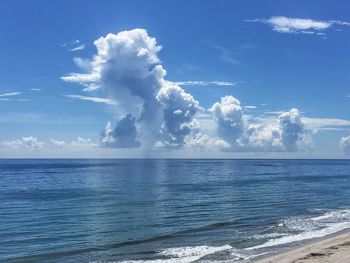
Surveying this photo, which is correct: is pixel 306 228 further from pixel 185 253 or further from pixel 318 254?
pixel 185 253

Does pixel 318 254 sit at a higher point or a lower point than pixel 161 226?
higher

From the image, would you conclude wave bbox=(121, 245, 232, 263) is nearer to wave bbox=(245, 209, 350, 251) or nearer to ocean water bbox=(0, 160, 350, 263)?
ocean water bbox=(0, 160, 350, 263)

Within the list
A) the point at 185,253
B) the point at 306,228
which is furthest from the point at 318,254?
the point at 306,228

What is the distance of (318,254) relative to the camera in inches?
911

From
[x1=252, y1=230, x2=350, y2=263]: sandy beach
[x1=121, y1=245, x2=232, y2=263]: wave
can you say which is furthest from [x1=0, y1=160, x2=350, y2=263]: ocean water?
[x1=252, y1=230, x2=350, y2=263]: sandy beach

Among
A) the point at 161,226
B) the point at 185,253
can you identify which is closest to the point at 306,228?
the point at 161,226

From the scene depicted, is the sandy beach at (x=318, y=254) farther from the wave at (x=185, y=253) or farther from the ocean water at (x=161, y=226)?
the wave at (x=185, y=253)

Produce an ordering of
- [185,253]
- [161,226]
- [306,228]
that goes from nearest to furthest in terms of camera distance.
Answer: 1. [185,253]
2. [306,228]
3. [161,226]

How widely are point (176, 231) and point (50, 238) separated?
8781 millimetres

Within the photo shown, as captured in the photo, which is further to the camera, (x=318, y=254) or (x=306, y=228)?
(x=306, y=228)

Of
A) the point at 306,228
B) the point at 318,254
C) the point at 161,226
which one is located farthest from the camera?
the point at 161,226

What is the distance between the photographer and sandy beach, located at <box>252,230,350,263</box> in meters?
21.8

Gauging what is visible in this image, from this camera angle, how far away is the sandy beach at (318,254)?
Answer: 2177cm

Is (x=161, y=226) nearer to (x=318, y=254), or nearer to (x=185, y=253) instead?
(x=185, y=253)
